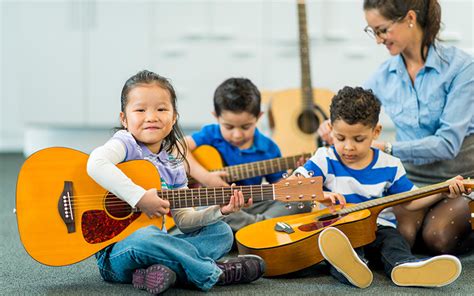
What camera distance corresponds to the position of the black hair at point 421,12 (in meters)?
2.13

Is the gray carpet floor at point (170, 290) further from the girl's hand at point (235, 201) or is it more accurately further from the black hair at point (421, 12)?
the black hair at point (421, 12)

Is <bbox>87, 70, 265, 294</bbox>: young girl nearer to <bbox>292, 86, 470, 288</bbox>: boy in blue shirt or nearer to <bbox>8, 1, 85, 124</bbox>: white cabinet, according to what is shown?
<bbox>292, 86, 470, 288</bbox>: boy in blue shirt

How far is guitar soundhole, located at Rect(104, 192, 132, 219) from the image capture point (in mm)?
1690

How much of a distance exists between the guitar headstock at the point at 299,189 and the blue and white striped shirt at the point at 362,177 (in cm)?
18

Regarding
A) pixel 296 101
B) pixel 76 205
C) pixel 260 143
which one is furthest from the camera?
pixel 296 101

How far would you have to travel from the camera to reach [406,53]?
2238 millimetres

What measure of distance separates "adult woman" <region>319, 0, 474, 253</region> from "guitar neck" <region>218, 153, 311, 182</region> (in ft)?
0.45

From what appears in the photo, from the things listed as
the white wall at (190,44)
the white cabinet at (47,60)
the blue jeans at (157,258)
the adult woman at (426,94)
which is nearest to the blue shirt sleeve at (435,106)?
the adult woman at (426,94)

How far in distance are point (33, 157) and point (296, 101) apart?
1.47 meters

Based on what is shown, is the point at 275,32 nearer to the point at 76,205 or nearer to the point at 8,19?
Answer: the point at 8,19

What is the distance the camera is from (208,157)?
2342mm

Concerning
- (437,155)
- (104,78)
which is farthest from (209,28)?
(437,155)

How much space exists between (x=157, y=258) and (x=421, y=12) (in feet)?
3.72

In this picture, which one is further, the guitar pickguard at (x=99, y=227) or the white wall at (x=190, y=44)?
the white wall at (x=190, y=44)
